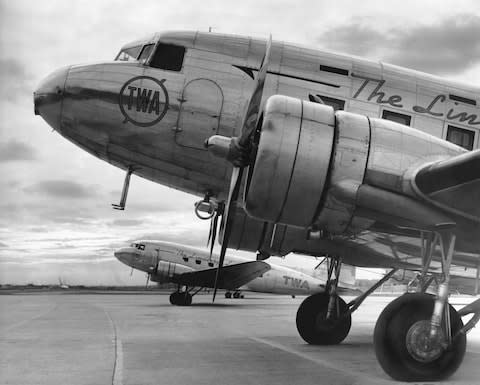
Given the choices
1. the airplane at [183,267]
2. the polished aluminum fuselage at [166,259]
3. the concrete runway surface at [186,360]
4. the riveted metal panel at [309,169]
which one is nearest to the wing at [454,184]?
the riveted metal panel at [309,169]

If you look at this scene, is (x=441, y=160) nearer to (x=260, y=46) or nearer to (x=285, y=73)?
(x=285, y=73)

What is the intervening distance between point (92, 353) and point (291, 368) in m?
3.01

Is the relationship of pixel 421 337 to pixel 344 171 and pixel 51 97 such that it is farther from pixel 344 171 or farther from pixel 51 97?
pixel 51 97

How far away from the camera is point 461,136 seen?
8.23 metres

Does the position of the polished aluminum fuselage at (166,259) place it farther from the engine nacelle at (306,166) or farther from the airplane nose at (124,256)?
the engine nacelle at (306,166)

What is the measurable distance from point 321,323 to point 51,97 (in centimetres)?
599

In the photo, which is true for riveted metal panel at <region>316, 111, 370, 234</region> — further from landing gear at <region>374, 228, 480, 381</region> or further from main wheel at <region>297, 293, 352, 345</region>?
main wheel at <region>297, 293, 352, 345</region>

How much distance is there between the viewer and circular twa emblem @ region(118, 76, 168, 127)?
8008mm

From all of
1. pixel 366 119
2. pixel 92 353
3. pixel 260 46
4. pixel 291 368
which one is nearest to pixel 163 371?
pixel 291 368

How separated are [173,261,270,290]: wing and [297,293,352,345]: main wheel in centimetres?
1930

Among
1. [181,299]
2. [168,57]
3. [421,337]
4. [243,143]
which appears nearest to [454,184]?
[421,337]

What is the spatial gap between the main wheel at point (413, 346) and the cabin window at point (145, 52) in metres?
5.45

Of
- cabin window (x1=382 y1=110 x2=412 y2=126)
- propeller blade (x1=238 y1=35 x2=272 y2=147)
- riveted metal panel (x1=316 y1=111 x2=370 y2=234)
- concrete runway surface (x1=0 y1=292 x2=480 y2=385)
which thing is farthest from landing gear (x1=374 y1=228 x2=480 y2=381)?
cabin window (x1=382 y1=110 x2=412 y2=126)

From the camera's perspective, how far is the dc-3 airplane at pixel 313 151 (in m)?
5.73
